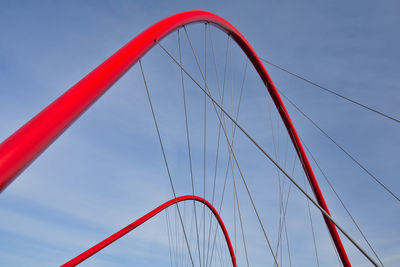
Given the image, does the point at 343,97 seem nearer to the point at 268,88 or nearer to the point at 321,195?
the point at 268,88

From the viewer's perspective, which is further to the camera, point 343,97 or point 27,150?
point 343,97

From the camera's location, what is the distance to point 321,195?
13141mm

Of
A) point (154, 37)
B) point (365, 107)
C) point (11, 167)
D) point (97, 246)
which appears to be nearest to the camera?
point (11, 167)

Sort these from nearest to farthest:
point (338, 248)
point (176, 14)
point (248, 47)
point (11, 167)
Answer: point (11, 167), point (176, 14), point (248, 47), point (338, 248)

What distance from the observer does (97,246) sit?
15.3m

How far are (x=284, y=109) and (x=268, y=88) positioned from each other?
1092 mm

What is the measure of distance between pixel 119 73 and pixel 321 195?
1196cm

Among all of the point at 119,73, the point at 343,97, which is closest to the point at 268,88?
the point at 343,97

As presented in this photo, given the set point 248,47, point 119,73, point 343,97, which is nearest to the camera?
point 119,73

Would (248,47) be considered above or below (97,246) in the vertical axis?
above

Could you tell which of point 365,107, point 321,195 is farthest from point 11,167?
point 321,195

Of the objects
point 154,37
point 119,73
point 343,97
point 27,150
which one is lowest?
point 27,150

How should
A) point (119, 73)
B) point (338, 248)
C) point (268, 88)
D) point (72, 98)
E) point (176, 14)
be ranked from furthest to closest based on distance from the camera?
point (338, 248)
point (268, 88)
point (176, 14)
point (119, 73)
point (72, 98)

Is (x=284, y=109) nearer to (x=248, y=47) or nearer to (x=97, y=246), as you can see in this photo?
(x=248, y=47)
